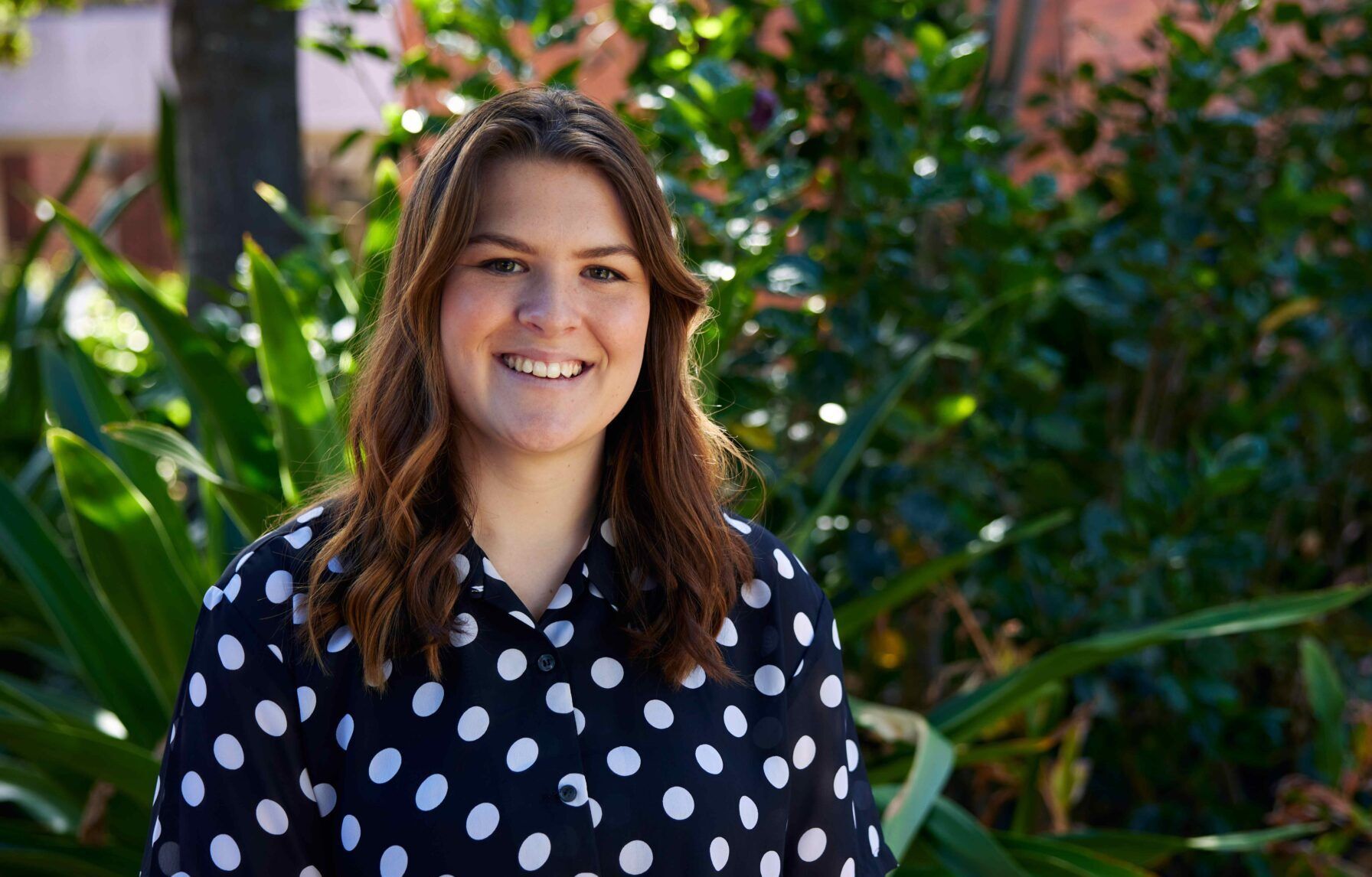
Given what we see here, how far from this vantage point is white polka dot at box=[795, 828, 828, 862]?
1.41 metres

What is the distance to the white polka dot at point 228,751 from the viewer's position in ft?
3.95

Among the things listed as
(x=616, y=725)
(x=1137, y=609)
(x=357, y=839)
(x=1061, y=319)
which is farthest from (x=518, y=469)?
(x=1061, y=319)

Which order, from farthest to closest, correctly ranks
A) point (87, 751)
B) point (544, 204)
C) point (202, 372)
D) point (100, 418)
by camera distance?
point (100, 418), point (202, 372), point (87, 751), point (544, 204)

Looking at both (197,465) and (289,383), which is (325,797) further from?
(289,383)

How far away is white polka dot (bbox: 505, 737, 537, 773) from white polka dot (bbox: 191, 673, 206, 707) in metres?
0.29

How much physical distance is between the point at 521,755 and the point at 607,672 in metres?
0.13

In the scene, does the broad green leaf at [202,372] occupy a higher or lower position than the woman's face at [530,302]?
lower

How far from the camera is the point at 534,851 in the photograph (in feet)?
4.07

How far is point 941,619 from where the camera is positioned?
110 inches

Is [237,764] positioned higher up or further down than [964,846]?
higher up

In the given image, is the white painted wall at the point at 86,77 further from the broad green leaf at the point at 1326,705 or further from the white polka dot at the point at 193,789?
the white polka dot at the point at 193,789

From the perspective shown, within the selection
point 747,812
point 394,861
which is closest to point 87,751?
point 394,861

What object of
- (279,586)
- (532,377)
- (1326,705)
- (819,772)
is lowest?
(1326,705)

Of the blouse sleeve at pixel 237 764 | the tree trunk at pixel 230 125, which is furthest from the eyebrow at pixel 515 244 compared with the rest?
the tree trunk at pixel 230 125
